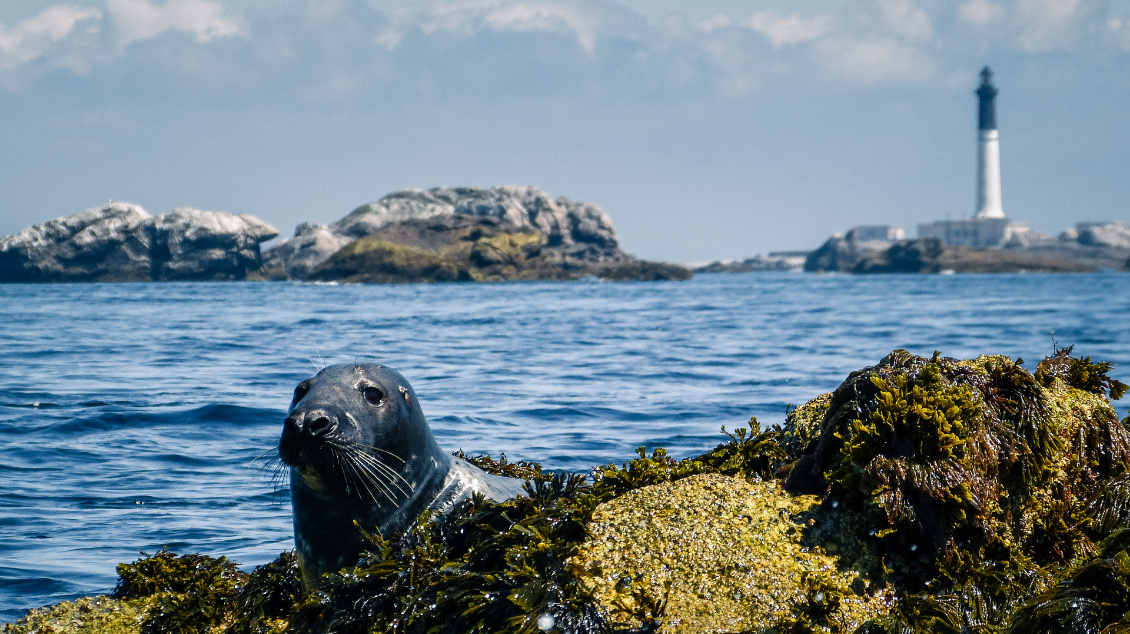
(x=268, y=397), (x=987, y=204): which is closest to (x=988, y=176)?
(x=987, y=204)

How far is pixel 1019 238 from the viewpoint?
190625 millimetres

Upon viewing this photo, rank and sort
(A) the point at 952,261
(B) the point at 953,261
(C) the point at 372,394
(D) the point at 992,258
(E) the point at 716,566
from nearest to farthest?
(E) the point at 716,566, (C) the point at 372,394, (D) the point at 992,258, (B) the point at 953,261, (A) the point at 952,261

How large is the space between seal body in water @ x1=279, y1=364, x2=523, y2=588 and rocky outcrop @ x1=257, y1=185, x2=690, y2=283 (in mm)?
114625

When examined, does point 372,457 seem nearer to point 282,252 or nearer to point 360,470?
point 360,470

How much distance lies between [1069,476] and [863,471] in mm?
945

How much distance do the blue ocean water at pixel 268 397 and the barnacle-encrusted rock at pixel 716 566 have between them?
2.19m

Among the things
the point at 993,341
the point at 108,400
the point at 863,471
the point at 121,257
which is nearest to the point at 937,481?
the point at 863,471

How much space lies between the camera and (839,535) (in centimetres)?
359

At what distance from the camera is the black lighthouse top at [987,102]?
5969 inches

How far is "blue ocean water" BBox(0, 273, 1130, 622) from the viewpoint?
8.23m

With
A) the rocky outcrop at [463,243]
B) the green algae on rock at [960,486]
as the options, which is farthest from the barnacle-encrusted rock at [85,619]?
the rocky outcrop at [463,243]

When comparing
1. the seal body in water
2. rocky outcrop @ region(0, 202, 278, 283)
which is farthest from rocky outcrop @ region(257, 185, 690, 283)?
the seal body in water

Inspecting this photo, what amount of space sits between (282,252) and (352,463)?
5917 inches

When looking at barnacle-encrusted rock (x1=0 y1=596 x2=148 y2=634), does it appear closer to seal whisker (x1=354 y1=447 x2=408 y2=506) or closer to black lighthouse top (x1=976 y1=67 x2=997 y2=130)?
seal whisker (x1=354 y1=447 x2=408 y2=506)
